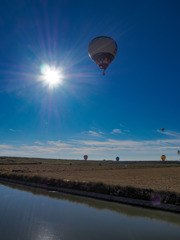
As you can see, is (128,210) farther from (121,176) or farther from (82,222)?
(121,176)

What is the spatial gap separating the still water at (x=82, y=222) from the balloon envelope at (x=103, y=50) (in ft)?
70.2

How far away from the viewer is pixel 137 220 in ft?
54.0

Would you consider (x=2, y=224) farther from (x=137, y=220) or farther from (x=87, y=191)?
(x=87, y=191)

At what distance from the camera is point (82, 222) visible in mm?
15672

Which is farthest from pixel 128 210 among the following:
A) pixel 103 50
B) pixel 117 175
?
pixel 117 175

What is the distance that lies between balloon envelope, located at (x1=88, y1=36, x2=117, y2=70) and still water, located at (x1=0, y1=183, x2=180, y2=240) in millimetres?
21407

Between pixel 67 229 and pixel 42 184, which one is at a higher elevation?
pixel 42 184

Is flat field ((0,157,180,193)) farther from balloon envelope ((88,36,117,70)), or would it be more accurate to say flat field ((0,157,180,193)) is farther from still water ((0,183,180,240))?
balloon envelope ((88,36,117,70))

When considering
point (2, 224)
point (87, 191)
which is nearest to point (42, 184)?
point (87, 191)

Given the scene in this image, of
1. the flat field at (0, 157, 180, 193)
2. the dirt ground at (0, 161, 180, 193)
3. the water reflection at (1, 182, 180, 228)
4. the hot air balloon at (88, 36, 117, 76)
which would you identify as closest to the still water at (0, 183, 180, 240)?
the water reflection at (1, 182, 180, 228)

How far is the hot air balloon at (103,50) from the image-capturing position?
3371cm

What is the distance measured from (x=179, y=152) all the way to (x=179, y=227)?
582 feet

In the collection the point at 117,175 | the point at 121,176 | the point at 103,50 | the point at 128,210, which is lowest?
the point at 128,210

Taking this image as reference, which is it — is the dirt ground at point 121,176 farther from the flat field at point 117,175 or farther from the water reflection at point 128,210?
the water reflection at point 128,210
